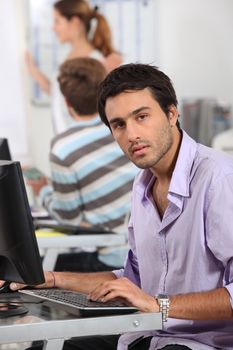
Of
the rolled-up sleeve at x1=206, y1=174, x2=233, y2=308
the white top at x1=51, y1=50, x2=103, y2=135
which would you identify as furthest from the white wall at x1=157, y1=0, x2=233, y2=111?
the rolled-up sleeve at x1=206, y1=174, x2=233, y2=308

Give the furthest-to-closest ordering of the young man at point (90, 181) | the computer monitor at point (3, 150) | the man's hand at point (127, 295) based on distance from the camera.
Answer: the young man at point (90, 181), the computer monitor at point (3, 150), the man's hand at point (127, 295)

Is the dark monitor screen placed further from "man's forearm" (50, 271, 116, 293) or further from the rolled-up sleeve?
the rolled-up sleeve

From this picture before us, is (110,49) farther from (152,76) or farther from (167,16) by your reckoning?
(152,76)

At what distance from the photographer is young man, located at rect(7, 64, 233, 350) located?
1.75 metres

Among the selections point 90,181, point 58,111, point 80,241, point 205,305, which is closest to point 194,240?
point 205,305

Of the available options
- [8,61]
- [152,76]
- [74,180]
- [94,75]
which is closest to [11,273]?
[152,76]

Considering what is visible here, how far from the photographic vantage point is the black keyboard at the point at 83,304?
158 cm

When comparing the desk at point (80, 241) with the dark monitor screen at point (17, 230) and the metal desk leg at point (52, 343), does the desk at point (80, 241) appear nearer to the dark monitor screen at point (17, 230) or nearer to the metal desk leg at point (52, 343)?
the dark monitor screen at point (17, 230)

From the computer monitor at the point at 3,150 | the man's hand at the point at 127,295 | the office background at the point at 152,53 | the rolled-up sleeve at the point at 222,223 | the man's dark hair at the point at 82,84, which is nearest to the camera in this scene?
the man's hand at the point at 127,295

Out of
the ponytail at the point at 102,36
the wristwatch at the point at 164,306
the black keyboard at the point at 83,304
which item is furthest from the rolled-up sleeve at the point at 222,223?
the ponytail at the point at 102,36

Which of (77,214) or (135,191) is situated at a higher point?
(135,191)

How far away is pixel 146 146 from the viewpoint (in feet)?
6.17

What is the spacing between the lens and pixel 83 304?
163 centimetres

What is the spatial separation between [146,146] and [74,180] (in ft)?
4.92
